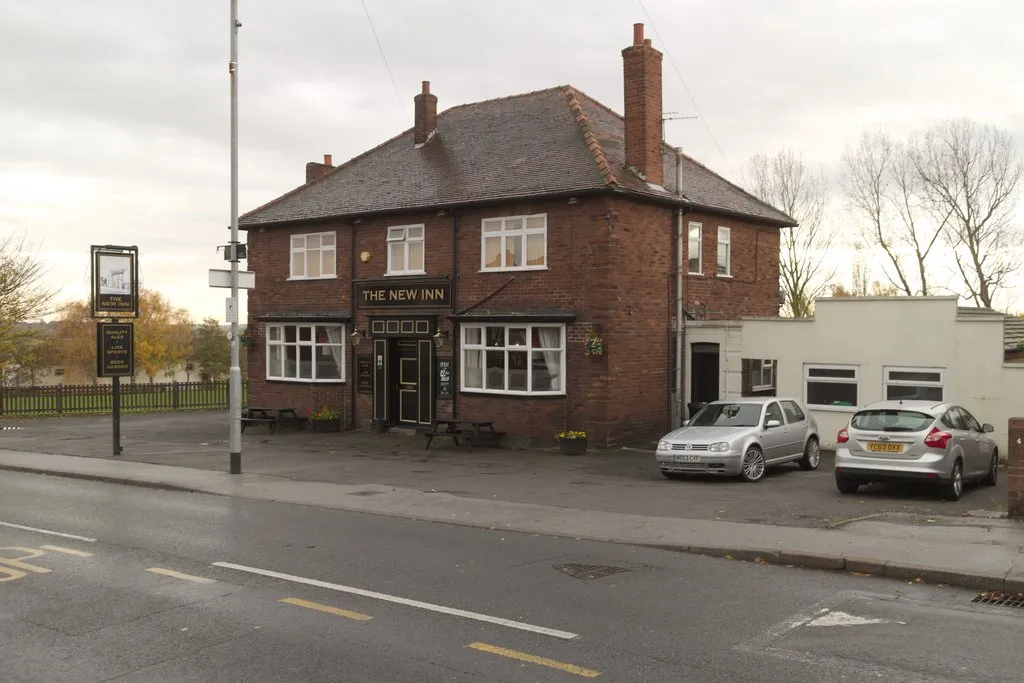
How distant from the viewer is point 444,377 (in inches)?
966

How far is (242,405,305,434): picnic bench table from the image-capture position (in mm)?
27000

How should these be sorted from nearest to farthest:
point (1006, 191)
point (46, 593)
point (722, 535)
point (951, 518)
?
1. point (46, 593)
2. point (722, 535)
3. point (951, 518)
4. point (1006, 191)

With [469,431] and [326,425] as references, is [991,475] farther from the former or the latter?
[326,425]

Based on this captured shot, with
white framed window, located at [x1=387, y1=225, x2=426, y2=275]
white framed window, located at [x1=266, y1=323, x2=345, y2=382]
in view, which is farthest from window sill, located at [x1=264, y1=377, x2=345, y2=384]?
white framed window, located at [x1=387, y1=225, x2=426, y2=275]

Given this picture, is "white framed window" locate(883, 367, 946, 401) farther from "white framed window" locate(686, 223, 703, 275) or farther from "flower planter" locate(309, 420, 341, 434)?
"flower planter" locate(309, 420, 341, 434)

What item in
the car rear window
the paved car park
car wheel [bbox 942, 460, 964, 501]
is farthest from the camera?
the car rear window

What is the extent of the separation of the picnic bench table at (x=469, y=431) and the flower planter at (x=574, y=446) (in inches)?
88.2

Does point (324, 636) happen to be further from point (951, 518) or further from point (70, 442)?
point (70, 442)

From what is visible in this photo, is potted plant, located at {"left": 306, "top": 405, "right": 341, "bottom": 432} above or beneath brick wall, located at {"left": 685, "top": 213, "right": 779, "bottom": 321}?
beneath

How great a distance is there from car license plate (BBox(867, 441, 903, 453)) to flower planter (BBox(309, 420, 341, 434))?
53.7ft

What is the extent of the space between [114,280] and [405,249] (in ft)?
25.3

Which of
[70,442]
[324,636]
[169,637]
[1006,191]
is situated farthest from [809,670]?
[1006,191]

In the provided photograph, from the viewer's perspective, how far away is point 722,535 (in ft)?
36.2

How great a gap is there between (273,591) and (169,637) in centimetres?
150
